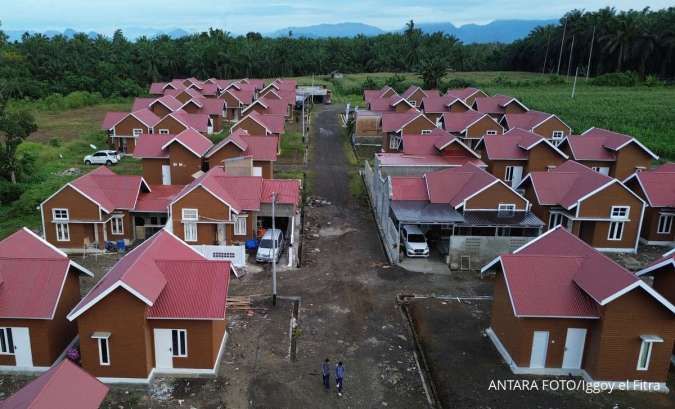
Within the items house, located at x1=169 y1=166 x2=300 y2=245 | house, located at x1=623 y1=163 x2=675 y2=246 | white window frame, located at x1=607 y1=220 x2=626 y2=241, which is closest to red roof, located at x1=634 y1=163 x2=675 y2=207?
house, located at x1=623 y1=163 x2=675 y2=246

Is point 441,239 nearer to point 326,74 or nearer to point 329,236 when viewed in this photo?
point 329,236

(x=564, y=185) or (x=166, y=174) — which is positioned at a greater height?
(x=564, y=185)

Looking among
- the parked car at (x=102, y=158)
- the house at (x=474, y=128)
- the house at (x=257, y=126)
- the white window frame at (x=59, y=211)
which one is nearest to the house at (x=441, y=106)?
the house at (x=474, y=128)

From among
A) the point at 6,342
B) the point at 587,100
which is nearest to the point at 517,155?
the point at 6,342

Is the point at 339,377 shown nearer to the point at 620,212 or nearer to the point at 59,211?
the point at 59,211

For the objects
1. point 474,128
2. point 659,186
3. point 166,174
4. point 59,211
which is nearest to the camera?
point 59,211

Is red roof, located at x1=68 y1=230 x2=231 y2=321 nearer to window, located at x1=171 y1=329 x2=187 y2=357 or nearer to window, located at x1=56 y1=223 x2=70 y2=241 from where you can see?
window, located at x1=171 y1=329 x2=187 y2=357
